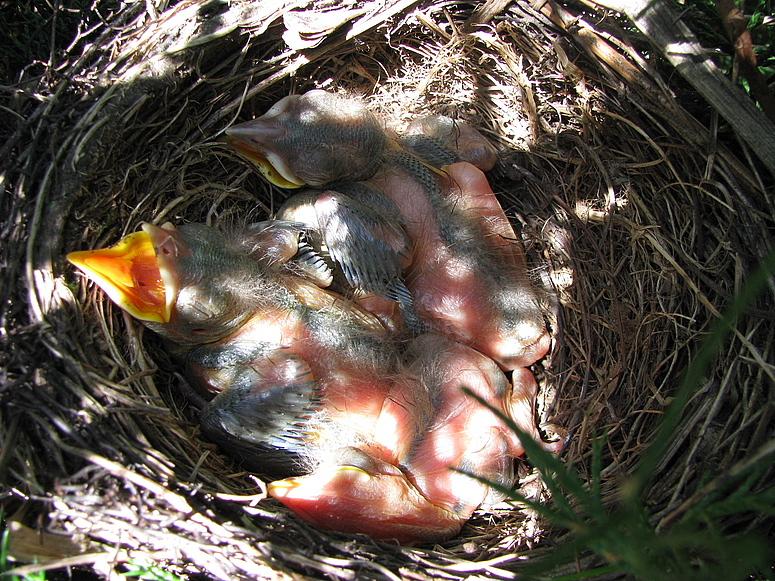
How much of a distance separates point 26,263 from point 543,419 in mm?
1363

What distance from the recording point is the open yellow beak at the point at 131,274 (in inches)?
45.3

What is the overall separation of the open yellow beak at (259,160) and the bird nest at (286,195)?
0.23 feet

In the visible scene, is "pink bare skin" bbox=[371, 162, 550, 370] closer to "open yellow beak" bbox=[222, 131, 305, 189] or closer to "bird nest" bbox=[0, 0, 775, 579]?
"bird nest" bbox=[0, 0, 775, 579]

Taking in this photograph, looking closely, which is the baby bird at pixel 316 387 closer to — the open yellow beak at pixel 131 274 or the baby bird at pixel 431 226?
the open yellow beak at pixel 131 274

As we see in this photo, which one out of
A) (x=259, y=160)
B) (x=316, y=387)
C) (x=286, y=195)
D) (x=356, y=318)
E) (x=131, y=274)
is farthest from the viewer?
(x=286, y=195)

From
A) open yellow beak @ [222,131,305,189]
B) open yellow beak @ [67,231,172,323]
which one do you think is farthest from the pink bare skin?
open yellow beak @ [67,231,172,323]

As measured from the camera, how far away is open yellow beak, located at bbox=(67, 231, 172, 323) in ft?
3.77

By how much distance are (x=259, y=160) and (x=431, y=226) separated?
563 mm

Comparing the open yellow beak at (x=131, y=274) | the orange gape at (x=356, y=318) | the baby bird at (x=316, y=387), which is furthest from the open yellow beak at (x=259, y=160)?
the open yellow beak at (x=131, y=274)

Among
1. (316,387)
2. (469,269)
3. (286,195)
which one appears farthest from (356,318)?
(286,195)

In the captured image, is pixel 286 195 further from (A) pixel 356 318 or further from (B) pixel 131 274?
(B) pixel 131 274

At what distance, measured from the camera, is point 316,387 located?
1334mm

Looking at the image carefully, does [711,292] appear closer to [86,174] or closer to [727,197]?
[727,197]

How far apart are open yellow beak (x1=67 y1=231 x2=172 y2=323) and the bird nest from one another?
0.08 metres
